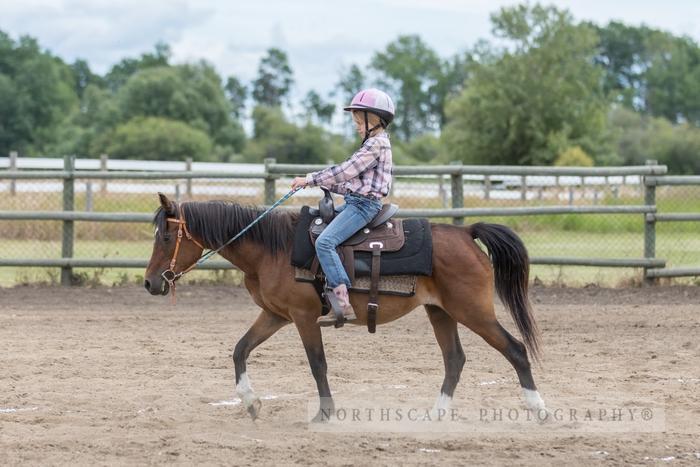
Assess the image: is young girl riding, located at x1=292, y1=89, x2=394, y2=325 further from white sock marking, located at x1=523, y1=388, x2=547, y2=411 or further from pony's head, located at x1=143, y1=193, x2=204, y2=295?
white sock marking, located at x1=523, y1=388, x2=547, y2=411

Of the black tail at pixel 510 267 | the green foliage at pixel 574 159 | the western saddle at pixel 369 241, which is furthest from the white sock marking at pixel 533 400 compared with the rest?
the green foliage at pixel 574 159

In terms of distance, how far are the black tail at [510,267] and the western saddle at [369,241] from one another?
644mm

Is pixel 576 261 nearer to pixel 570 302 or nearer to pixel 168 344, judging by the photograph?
pixel 570 302

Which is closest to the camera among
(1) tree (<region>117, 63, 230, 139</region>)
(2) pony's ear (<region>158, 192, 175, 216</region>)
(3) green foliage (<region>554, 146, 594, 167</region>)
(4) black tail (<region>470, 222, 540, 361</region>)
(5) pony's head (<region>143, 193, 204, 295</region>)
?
(2) pony's ear (<region>158, 192, 175, 216</region>)

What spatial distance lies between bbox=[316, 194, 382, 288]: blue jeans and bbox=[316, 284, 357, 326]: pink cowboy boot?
0.16 ft

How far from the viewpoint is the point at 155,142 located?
158 feet

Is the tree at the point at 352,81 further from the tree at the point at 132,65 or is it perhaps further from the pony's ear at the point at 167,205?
the pony's ear at the point at 167,205

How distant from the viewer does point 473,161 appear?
39.4 metres

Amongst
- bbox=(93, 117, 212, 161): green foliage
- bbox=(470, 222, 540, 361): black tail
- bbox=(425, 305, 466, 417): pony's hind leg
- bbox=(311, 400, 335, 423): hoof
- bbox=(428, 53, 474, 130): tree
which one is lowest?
bbox=(311, 400, 335, 423): hoof

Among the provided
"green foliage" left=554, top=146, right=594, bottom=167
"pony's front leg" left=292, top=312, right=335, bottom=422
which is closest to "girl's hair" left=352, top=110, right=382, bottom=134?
"pony's front leg" left=292, top=312, right=335, bottom=422

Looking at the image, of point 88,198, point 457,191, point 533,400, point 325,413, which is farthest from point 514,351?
point 88,198

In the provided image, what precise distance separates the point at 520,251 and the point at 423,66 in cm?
9553

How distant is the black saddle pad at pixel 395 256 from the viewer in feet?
23.4

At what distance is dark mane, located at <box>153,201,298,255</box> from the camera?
7.27 m
